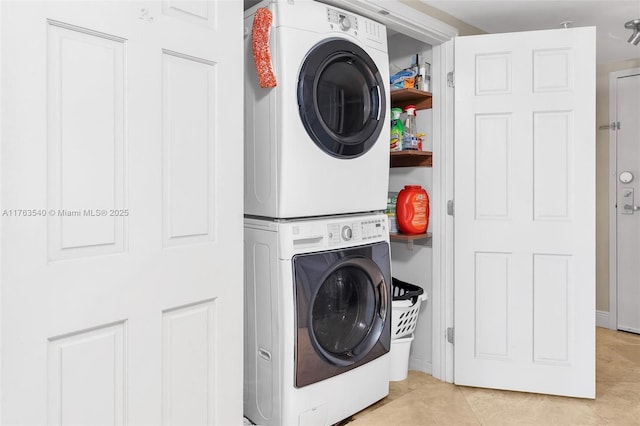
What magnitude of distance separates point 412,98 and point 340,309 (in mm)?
1409

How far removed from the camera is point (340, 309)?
7.18 ft

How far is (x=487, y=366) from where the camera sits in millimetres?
2621

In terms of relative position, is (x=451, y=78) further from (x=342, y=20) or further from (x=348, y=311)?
(x=348, y=311)

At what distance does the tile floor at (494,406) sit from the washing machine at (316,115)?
104cm

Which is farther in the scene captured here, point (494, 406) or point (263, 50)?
point (494, 406)

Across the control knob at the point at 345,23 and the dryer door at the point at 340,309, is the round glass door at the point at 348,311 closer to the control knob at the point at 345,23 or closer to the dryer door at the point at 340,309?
the dryer door at the point at 340,309

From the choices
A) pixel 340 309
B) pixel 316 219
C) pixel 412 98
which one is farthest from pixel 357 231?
pixel 412 98

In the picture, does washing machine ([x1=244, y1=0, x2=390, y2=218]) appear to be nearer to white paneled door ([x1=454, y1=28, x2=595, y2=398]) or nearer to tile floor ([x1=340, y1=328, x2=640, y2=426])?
white paneled door ([x1=454, y1=28, x2=595, y2=398])

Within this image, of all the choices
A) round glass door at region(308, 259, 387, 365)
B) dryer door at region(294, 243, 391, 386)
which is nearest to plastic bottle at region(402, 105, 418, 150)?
dryer door at region(294, 243, 391, 386)

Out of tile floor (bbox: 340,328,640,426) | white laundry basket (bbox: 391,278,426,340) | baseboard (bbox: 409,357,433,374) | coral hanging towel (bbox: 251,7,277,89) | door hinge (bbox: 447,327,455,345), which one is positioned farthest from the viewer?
baseboard (bbox: 409,357,433,374)

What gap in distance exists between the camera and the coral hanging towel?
1.91 m
